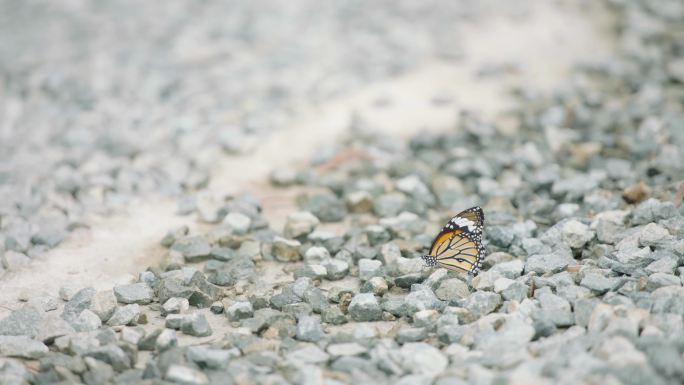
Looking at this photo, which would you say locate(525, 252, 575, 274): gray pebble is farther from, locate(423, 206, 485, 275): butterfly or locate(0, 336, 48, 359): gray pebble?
locate(0, 336, 48, 359): gray pebble

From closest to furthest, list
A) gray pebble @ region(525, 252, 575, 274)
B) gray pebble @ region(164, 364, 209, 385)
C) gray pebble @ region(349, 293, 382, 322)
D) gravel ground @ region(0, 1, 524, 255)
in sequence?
1. gray pebble @ region(164, 364, 209, 385)
2. gray pebble @ region(349, 293, 382, 322)
3. gray pebble @ region(525, 252, 575, 274)
4. gravel ground @ region(0, 1, 524, 255)

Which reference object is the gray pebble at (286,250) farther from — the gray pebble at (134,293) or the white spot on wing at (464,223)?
the white spot on wing at (464,223)

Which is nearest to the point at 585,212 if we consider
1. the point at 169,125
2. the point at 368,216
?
the point at 368,216

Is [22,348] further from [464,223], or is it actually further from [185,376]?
[464,223]

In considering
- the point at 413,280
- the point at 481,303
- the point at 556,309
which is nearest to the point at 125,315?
the point at 413,280

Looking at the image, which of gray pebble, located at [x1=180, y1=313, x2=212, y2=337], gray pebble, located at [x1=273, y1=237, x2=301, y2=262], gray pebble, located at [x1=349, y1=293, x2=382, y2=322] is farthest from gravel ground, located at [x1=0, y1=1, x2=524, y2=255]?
gray pebble, located at [x1=349, y1=293, x2=382, y2=322]

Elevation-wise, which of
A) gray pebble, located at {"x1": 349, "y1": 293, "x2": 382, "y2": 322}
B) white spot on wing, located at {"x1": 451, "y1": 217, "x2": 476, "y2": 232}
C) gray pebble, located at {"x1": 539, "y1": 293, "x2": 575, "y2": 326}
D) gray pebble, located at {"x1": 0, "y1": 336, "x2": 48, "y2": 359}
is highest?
white spot on wing, located at {"x1": 451, "y1": 217, "x2": 476, "y2": 232}
